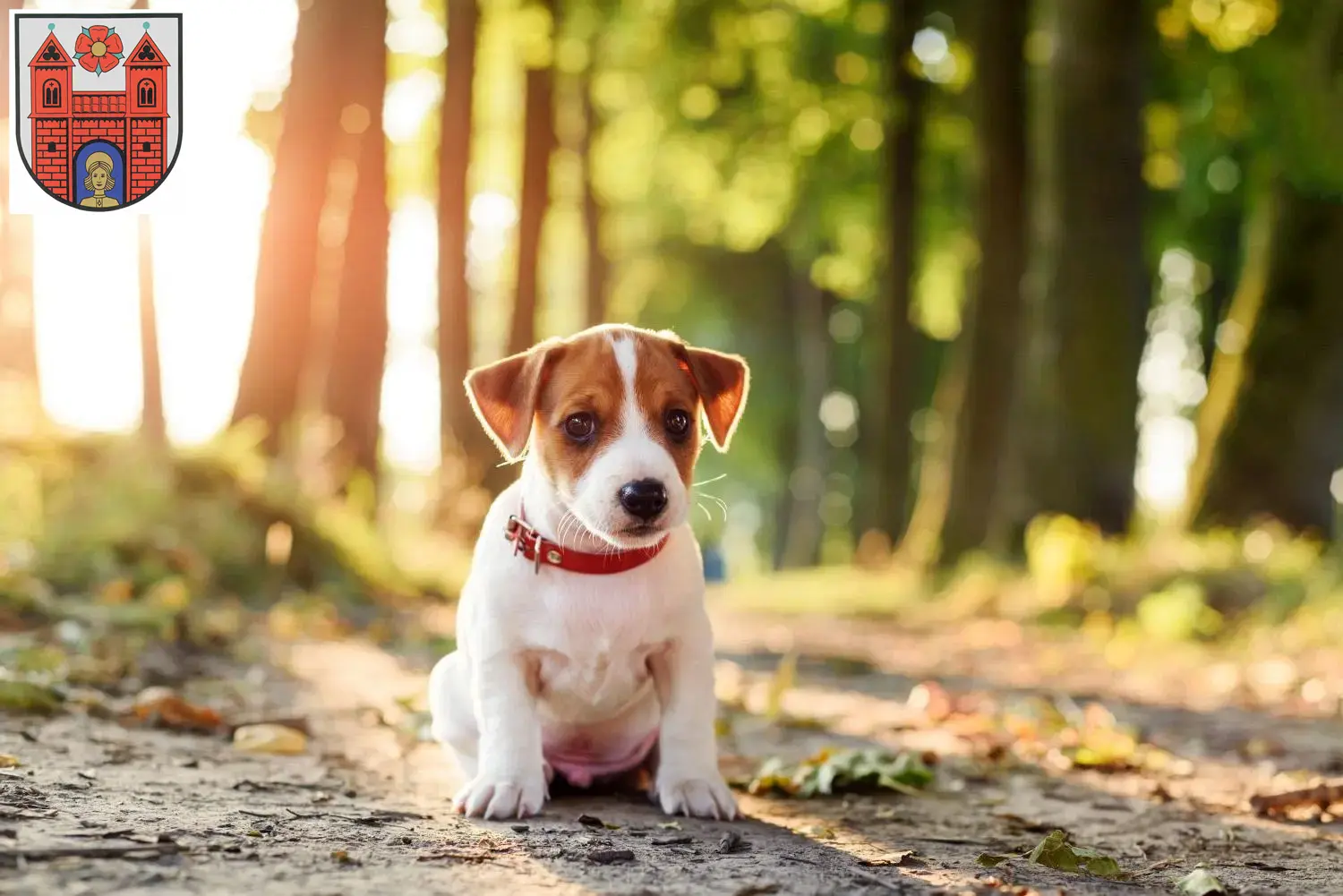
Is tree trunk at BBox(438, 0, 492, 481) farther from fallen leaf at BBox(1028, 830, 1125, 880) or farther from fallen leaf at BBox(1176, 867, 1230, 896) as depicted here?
fallen leaf at BBox(1176, 867, 1230, 896)

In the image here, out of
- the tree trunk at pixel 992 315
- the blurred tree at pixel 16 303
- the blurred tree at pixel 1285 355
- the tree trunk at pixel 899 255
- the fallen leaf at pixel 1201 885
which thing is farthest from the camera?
the tree trunk at pixel 899 255

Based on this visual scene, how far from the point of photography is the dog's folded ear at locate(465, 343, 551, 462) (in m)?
4.66

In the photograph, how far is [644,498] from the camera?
166 inches

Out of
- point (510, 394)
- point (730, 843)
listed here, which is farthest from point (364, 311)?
point (730, 843)

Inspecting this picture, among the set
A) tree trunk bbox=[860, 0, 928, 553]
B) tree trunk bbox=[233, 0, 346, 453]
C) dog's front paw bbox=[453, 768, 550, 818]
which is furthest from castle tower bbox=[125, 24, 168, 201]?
tree trunk bbox=[860, 0, 928, 553]

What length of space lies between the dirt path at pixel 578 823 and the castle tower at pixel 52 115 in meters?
1.93

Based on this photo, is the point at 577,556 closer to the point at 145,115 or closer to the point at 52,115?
the point at 145,115

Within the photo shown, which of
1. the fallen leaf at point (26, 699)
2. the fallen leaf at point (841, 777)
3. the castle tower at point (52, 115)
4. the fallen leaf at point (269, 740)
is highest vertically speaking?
the castle tower at point (52, 115)

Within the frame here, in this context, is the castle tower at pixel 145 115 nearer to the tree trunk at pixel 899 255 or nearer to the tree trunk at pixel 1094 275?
the tree trunk at pixel 1094 275

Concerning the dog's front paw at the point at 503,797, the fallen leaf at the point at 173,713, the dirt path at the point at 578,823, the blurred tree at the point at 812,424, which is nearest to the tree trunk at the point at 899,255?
the blurred tree at the point at 812,424

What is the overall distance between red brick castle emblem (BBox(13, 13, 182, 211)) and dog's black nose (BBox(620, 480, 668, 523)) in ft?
6.72

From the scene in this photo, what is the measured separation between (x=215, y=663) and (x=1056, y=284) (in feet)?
32.6

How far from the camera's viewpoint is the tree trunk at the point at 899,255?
22781 millimetres

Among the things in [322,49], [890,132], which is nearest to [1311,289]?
[890,132]
